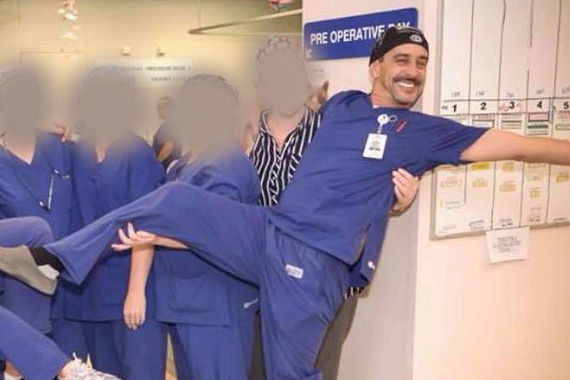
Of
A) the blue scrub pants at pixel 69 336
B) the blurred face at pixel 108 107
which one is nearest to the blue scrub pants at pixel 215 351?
the blue scrub pants at pixel 69 336

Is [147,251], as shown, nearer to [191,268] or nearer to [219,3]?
[191,268]

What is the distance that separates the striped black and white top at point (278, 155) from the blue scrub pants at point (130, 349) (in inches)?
23.7

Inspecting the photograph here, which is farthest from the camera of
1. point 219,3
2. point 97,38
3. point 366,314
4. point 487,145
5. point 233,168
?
point 219,3

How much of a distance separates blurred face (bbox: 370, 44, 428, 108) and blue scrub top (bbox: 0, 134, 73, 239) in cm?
114

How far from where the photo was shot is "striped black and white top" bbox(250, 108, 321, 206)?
2.22 m

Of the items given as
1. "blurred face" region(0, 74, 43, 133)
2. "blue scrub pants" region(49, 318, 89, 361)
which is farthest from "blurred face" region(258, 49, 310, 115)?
"blue scrub pants" region(49, 318, 89, 361)

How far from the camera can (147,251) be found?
2227mm

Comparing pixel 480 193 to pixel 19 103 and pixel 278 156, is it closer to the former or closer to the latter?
pixel 278 156

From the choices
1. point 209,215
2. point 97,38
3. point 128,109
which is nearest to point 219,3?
point 97,38

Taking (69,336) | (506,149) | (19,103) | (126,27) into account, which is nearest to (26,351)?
(69,336)

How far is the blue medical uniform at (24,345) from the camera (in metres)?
1.97

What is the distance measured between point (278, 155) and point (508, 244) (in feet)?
3.00

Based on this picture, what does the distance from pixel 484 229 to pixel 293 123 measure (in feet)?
2.58

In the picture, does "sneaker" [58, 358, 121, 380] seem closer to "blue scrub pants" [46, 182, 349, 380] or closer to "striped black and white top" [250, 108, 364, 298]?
"blue scrub pants" [46, 182, 349, 380]
